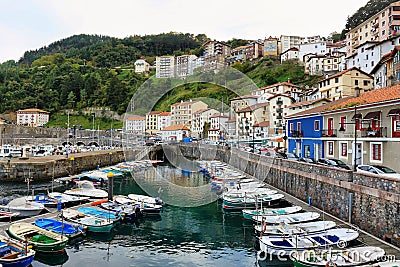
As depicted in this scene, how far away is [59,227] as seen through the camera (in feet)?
55.0

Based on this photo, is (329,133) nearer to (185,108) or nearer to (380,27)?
(185,108)

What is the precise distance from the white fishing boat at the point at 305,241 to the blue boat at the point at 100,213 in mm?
8892

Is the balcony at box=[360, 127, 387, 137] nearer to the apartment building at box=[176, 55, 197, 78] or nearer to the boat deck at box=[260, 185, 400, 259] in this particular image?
the boat deck at box=[260, 185, 400, 259]

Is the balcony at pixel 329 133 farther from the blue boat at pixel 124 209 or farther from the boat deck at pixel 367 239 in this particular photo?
the blue boat at pixel 124 209

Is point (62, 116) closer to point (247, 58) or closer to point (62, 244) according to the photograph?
point (247, 58)

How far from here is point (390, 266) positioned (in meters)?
10.1

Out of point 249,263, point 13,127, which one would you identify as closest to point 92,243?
point 249,263

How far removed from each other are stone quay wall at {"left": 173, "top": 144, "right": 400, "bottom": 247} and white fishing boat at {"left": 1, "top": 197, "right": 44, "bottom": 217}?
16684 millimetres

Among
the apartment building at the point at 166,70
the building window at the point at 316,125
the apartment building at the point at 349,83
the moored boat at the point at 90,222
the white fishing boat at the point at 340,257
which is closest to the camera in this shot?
the white fishing boat at the point at 340,257

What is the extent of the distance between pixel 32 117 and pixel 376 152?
101491 millimetres

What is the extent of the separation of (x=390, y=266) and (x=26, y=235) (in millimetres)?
14571

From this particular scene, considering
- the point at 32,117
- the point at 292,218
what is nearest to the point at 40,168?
the point at 292,218

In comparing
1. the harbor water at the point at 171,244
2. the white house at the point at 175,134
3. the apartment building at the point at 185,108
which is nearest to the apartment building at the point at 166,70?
the apartment building at the point at 185,108

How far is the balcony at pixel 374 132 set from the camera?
19.4 meters
